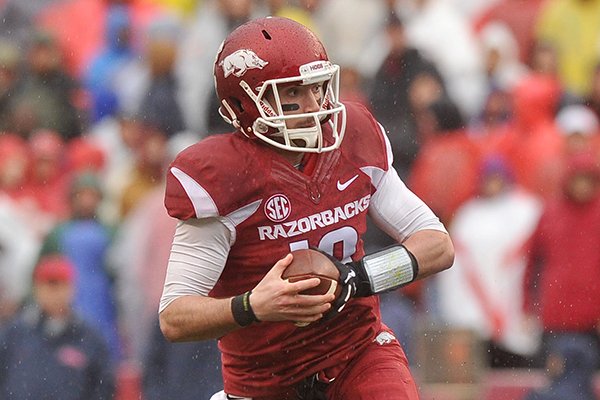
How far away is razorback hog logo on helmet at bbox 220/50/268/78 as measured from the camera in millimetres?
4910

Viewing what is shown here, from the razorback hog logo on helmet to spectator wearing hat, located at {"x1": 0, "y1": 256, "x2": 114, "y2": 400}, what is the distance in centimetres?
350

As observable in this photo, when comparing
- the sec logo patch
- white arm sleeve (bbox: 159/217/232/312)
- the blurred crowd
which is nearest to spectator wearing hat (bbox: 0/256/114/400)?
the blurred crowd

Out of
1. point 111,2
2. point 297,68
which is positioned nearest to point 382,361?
point 297,68

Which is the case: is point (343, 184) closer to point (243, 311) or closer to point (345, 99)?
point (243, 311)

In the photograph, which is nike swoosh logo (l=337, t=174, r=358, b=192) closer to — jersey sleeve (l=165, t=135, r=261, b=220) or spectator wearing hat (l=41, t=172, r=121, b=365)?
jersey sleeve (l=165, t=135, r=261, b=220)

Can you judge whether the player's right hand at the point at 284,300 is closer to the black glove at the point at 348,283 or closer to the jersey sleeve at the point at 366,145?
the black glove at the point at 348,283

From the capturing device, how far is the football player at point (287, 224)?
484cm

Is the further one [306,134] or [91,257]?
[91,257]

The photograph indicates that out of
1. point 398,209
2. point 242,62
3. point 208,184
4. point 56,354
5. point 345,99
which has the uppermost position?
point 242,62

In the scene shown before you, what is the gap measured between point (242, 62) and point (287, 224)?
56 cm

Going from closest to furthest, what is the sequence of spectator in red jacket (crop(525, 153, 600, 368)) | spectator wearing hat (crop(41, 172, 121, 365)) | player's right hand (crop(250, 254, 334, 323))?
player's right hand (crop(250, 254, 334, 323)), spectator in red jacket (crop(525, 153, 600, 368)), spectator wearing hat (crop(41, 172, 121, 365))

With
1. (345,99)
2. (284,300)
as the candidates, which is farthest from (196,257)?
(345,99)

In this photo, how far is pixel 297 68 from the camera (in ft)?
16.0

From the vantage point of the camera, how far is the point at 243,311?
4.66m
